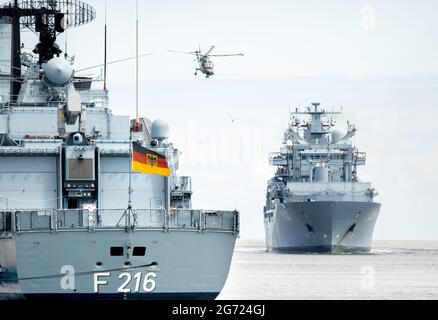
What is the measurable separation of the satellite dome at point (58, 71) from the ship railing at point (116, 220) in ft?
27.0

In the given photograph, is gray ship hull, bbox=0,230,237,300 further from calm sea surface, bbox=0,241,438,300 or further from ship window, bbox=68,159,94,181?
ship window, bbox=68,159,94,181

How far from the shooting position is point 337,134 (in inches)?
4508

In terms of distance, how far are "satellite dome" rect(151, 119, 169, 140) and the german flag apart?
18.7ft

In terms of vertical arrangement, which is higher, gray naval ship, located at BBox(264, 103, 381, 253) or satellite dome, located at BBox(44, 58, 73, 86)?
satellite dome, located at BBox(44, 58, 73, 86)

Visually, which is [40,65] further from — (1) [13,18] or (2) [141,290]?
(2) [141,290]

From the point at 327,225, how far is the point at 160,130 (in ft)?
205

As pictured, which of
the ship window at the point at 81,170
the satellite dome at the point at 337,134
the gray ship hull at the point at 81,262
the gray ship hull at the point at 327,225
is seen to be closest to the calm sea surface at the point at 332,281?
the ship window at the point at 81,170

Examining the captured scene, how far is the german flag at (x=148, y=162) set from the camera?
3597 centimetres

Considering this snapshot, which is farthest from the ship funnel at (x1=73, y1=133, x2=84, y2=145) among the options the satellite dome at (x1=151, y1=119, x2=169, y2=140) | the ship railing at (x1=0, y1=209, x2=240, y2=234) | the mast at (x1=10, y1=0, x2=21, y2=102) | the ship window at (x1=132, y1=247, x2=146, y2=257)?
the mast at (x1=10, y1=0, x2=21, y2=102)

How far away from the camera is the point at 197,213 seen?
3631 centimetres

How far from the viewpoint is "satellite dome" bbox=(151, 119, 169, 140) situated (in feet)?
142

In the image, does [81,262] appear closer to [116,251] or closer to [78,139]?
[116,251]

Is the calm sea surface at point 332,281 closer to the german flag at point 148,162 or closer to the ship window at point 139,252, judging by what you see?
the german flag at point 148,162

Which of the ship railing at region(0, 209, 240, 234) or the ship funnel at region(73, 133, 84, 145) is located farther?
the ship funnel at region(73, 133, 84, 145)
